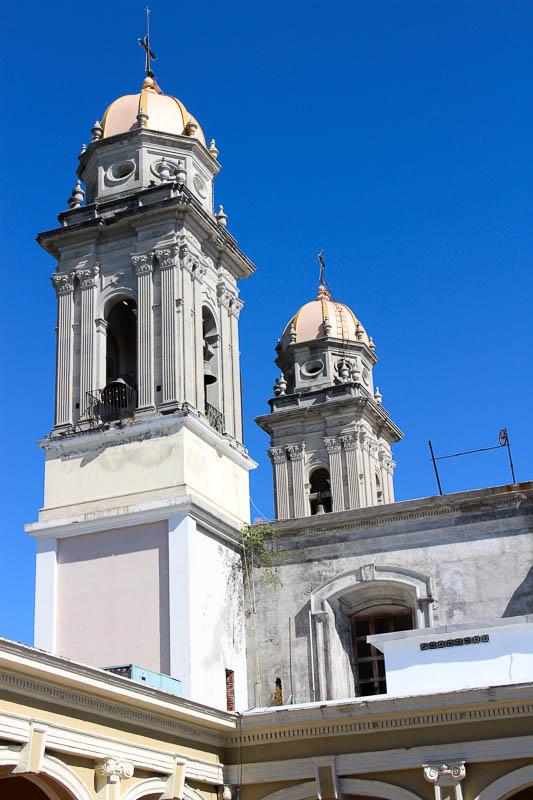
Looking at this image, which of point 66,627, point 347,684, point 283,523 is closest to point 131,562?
point 66,627

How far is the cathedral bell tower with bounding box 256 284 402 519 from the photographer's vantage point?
4088 cm

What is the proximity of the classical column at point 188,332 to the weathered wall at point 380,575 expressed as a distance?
3540mm

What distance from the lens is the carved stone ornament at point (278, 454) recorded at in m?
41.8

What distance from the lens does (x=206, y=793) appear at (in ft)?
63.5

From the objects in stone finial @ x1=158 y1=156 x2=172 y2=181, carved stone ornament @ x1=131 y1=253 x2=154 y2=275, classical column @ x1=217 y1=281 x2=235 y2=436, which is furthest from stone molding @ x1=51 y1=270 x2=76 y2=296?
classical column @ x1=217 y1=281 x2=235 y2=436

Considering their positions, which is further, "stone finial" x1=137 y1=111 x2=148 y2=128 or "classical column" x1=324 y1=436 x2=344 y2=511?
"classical column" x1=324 y1=436 x2=344 y2=511

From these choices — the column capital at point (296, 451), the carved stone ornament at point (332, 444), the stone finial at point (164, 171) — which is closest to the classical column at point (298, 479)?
the column capital at point (296, 451)

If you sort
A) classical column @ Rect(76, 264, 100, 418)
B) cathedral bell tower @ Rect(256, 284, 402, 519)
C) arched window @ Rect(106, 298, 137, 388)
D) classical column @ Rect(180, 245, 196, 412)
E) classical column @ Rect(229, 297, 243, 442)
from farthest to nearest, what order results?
cathedral bell tower @ Rect(256, 284, 402, 519), arched window @ Rect(106, 298, 137, 388), classical column @ Rect(229, 297, 243, 442), classical column @ Rect(76, 264, 100, 418), classical column @ Rect(180, 245, 196, 412)

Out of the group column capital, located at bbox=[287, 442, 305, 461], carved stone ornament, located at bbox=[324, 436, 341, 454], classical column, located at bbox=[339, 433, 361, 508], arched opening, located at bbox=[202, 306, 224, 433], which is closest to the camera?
arched opening, located at bbox=[202, 306, 224, 433]

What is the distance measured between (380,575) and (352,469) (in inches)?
662

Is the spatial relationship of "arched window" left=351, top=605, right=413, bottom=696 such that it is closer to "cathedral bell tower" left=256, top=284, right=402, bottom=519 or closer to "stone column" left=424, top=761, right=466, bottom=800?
"stone column" left=424, top=761, right=466, bottom=800

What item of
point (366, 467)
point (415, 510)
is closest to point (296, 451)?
point (366, 467)

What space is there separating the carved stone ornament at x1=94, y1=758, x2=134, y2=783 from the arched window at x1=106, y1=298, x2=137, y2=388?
12099mm

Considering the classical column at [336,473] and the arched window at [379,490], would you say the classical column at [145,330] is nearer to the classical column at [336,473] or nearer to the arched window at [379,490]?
the classical column at [336,473]
